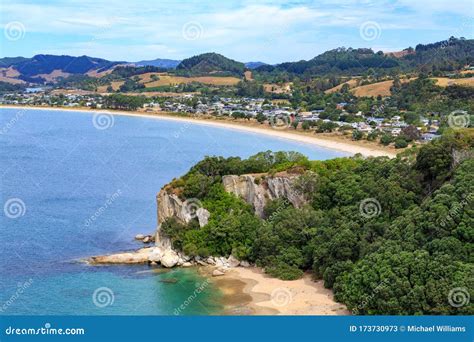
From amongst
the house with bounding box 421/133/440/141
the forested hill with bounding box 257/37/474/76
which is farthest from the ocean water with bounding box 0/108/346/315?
the forested hill with bounding box 257/37/474/76

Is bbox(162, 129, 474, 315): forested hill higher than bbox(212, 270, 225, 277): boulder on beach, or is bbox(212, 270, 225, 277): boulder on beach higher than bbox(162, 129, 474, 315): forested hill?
bbox(162, 129, 474, 315): forested hill

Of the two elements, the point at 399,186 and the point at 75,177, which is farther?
the point at 75,177

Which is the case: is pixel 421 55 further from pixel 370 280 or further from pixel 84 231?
pixel 370 280

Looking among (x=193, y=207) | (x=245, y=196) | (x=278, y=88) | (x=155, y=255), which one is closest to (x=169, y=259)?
Result: (x=155, y=255)

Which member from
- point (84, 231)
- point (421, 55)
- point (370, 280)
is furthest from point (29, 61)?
point (370, 280)

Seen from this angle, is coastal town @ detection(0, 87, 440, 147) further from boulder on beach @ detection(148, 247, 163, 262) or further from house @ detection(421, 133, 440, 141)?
boulder on beach @ detection(148, 247, 163, 262)

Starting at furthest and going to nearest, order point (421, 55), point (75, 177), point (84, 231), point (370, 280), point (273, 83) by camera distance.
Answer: point (421, 55) → point (273, 83) → point (75, 177) → point (84, 231) → point (370, 280)

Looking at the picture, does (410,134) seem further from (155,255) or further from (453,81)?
(155,255)
